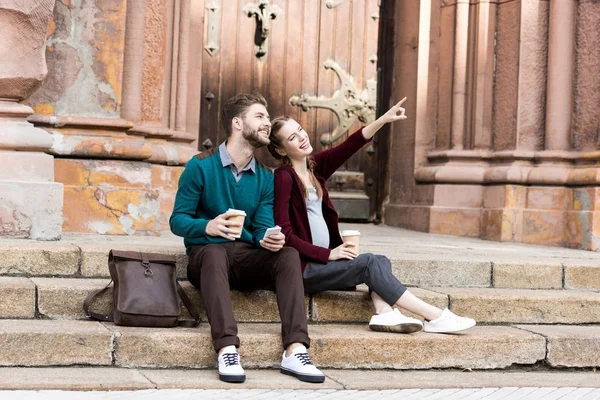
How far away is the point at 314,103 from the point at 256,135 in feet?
9.70

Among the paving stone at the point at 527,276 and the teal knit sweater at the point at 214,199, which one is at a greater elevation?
the teal knit sweater at the point at 214,199

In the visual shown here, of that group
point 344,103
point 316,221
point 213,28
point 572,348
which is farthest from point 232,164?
point 344,103

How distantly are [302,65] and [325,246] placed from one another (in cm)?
289

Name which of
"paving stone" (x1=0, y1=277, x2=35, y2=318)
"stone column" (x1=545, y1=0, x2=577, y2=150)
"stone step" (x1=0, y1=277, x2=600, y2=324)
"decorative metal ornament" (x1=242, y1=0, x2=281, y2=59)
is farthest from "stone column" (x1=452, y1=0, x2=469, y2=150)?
"paving stone" (x1=0, y1=277, x2=35, y2=318)

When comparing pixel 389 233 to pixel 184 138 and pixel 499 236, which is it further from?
pixel 184 138

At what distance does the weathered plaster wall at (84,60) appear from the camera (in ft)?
18.7

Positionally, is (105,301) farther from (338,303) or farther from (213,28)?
(213,28)

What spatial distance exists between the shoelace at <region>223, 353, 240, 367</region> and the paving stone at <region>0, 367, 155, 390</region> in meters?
0.32

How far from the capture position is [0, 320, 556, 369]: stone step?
3984 mm

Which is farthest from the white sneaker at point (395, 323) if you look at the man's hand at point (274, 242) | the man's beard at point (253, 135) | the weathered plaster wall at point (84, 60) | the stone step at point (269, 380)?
the weathered plaster wall at point (84, 60)

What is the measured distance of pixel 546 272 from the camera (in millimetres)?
5367

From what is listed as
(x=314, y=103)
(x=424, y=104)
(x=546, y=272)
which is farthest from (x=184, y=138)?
(x=546, y=272)

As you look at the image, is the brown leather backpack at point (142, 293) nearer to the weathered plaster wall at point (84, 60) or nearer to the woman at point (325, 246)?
the woman at point (325, 246)

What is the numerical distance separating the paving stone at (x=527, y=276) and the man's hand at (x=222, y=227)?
172 centimetres
